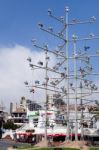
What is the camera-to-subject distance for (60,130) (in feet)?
279

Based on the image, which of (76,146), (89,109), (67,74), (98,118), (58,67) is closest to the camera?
(76,146)

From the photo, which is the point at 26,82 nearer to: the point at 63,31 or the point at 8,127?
the point at 63,31

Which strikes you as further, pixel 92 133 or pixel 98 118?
pixel 98 118

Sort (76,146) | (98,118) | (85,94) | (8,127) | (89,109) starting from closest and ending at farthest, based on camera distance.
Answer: (76,146) < (85,94) < (89,109) < (98,118) < (8,127)

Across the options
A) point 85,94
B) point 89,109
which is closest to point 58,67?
point 85,94

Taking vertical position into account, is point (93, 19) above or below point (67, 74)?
above

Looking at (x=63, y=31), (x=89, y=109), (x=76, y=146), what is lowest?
(x=76, y=146)

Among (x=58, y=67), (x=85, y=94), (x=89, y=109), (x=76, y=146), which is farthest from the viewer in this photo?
(x=89, y=109)

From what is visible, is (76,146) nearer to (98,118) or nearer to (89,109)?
(89,109)

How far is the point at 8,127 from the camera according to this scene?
137500mm

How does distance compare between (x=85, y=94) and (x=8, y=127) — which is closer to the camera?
(x=85, y=94)

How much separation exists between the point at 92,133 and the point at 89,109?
23.1 ft

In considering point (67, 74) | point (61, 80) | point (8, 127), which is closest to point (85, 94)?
point (61, 80)

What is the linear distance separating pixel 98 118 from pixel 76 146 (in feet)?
155
